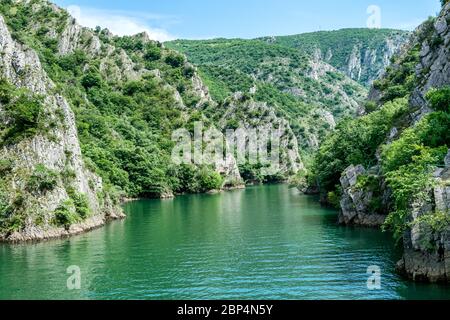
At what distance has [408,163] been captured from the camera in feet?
162

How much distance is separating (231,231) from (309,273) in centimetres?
2337

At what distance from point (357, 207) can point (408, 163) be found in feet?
47.9

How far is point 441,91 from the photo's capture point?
51000 mm

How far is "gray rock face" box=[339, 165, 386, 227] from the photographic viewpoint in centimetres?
6097

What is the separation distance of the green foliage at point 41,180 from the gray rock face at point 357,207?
3349cm

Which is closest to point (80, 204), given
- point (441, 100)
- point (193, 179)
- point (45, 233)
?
point (45, 233)

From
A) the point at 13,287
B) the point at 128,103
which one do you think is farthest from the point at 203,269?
the point at 128,103

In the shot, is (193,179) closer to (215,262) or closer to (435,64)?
(435,64)

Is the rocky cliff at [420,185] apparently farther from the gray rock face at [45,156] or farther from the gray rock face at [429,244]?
the gray rock face at [45,156]

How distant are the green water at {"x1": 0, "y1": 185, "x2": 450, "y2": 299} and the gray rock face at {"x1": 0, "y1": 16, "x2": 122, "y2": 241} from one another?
3.82 meters

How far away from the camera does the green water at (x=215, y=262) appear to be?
36.0 meters

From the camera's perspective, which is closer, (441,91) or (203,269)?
(203,269)

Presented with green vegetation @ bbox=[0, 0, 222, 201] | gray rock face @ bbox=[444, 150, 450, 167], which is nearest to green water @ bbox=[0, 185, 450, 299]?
gray rock face @ bbox=[444, 150, 450, 167]

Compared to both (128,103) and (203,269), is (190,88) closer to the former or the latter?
→ (128,103)
